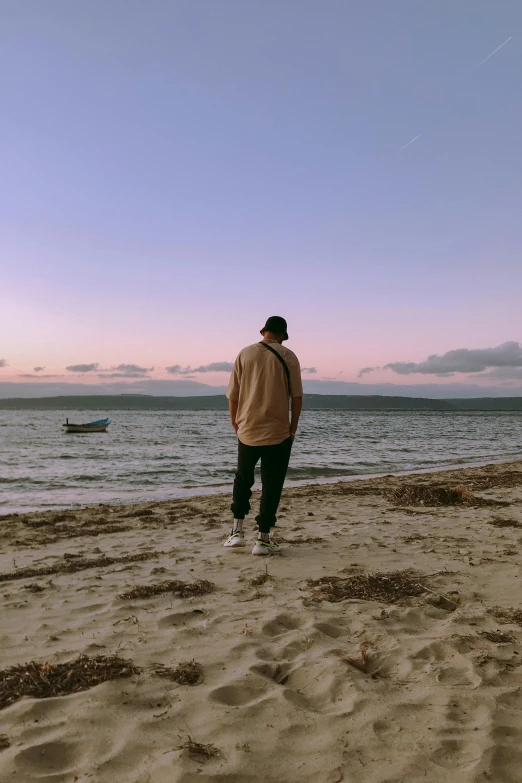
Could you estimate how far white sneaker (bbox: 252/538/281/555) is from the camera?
17.4 ft

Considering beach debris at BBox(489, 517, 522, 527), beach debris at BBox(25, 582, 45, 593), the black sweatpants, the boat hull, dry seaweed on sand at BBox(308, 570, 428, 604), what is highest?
the black sweatpants

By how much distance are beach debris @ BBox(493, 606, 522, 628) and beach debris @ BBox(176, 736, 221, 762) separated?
7.22 feet

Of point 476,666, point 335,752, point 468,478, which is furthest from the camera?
point 468,478

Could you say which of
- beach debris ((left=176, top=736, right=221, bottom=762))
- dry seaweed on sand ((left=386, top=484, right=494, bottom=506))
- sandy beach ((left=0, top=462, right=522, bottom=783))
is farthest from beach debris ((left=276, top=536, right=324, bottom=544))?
beach debris ((left=176, top=736, right=221, bottom=762))

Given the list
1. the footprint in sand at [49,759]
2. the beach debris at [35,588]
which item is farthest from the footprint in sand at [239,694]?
the beach debris at [35,588]

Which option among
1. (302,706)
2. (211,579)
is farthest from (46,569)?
(302,706)

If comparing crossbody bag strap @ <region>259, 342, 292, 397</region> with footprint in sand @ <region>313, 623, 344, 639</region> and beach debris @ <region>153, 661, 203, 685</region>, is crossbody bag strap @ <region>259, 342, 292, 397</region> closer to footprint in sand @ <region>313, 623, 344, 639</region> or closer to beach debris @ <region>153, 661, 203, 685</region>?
footprint in sand @ <region>313, 623, 344, 639</region>

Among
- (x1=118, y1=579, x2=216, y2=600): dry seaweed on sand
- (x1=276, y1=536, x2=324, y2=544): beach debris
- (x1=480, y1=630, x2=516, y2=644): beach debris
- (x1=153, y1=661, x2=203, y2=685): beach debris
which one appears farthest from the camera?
(x1=276, y1=536, x2=324, y2=544): beach debris

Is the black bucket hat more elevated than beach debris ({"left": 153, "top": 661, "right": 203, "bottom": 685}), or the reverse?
the black bucket hat

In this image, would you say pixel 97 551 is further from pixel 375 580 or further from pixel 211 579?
pixel 375 580

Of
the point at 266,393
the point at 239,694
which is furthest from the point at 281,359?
the point at 239,694

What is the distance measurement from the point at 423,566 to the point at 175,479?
38.4 ft

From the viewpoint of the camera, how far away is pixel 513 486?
10852 millimetres

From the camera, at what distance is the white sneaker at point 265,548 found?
5.30m
